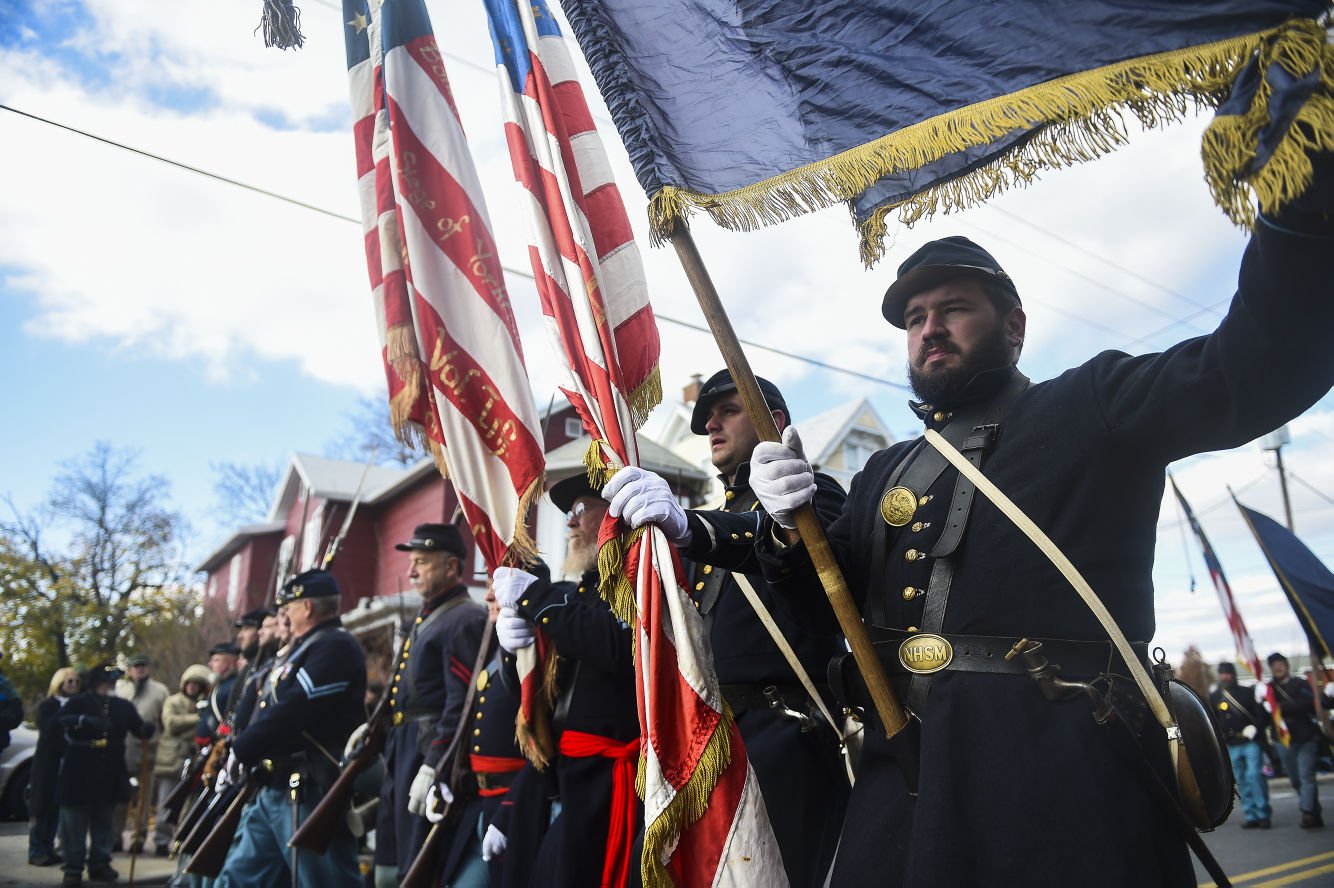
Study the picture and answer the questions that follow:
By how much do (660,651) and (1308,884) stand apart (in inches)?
292

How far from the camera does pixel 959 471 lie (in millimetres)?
2410

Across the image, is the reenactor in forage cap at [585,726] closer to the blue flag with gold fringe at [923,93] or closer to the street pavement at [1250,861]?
the blue flag with gold fringe at [923,93]

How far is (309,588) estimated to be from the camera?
646 cm

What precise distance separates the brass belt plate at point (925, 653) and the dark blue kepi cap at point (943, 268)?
0.94 meters

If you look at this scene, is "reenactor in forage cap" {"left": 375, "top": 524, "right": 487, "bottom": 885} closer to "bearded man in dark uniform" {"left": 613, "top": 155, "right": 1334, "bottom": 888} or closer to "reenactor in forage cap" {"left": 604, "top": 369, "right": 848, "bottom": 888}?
"reenactor in forage cap" {"left": 604, "top": 369, "right": 848, "bottom": 888}

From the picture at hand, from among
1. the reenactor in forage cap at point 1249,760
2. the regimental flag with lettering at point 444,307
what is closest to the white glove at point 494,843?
the regimental flag with lettering at point 444,307

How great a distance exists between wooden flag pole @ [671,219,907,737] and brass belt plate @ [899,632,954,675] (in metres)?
0.07

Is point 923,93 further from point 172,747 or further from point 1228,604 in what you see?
point 172,747

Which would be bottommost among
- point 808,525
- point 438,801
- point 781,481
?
point 438,801

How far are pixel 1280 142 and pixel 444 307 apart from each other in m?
2.93

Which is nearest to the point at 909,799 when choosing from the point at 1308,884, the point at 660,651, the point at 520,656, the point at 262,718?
the point at 660,651

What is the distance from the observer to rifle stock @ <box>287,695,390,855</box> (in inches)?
205

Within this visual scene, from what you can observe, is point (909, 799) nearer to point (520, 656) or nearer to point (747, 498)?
point (747, 498)

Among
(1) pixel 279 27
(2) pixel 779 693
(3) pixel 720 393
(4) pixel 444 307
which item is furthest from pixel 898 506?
(1) pixel 279 27
